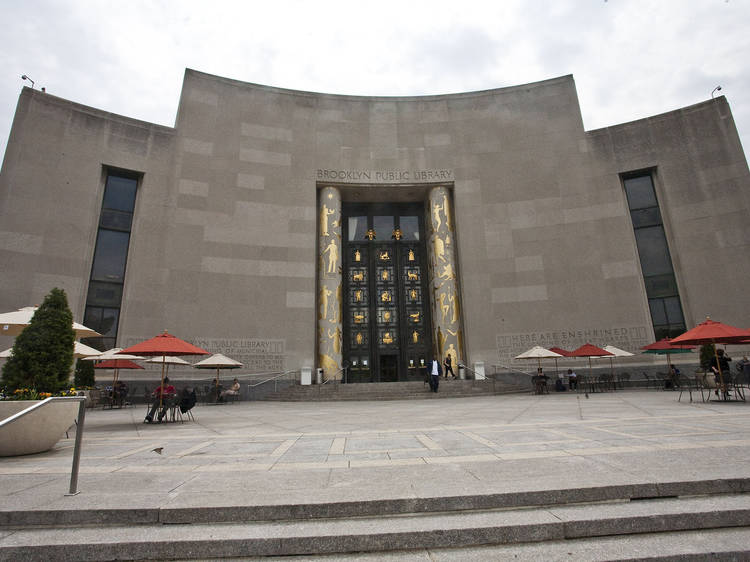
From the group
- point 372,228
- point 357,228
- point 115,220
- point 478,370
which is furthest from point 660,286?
point 115,220

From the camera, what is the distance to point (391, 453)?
6352 mm

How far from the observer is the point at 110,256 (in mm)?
23312

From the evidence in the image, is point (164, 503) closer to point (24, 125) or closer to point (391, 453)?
point (391, 453)

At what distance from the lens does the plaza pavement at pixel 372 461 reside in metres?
4.27

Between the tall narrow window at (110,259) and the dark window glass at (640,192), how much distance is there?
3124 cm

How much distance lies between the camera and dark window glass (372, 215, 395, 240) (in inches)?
A: 1178

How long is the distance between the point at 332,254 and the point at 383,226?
5.53 meters

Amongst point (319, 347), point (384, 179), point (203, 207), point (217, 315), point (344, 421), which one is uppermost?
point (384, 179)

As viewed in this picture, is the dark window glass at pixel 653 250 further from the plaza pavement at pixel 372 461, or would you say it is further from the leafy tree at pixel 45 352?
the leafy tree at pixel 45 352

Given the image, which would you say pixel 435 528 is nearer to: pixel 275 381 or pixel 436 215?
pixel 275 381

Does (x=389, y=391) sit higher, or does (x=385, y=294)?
(x=385, y=294)

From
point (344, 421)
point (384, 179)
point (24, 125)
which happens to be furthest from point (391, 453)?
A: point (24, 125)

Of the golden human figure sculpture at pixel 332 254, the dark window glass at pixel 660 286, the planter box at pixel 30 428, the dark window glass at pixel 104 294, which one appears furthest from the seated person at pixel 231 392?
the dark window glass at pixel 660 286

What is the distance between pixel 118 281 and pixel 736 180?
1441 inches
